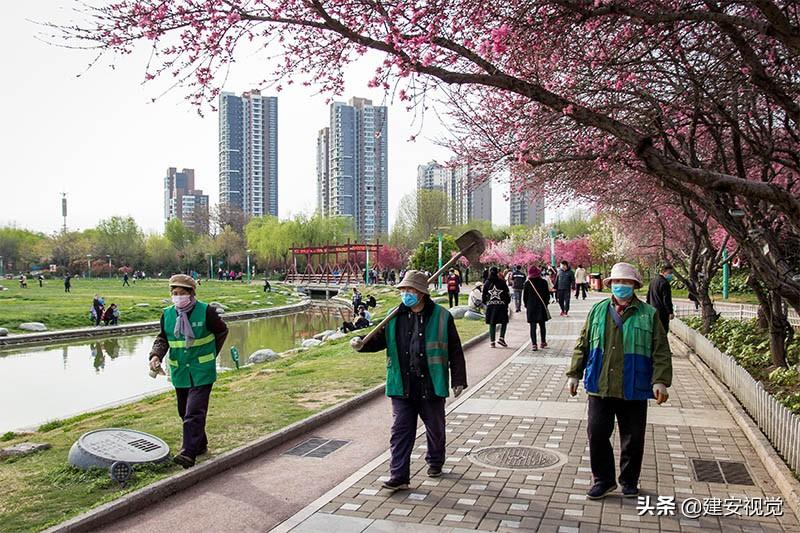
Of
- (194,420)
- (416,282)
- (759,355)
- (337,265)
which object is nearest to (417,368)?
(416,282)

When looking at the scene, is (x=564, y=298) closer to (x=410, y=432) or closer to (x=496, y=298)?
(x=496, y=298)

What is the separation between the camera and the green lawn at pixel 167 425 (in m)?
5.54

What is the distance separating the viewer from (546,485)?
5832 millimetres

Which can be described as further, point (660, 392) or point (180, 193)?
point (180, 193)

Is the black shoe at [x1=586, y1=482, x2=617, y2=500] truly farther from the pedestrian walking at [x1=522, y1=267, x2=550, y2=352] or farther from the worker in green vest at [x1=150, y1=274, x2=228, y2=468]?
the pedestrian walking at [x1=522, y1=267, x2=550, y2=352]

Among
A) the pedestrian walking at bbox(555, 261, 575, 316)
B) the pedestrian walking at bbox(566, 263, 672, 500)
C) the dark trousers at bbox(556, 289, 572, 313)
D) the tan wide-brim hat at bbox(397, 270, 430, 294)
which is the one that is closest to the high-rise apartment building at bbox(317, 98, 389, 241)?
the dark trousers at bbox(556, 289, 572, 313)

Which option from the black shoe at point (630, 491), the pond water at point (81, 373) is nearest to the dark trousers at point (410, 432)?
the black shoe at point (630, 491)

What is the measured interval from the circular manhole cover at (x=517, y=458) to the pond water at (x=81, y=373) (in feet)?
32.7

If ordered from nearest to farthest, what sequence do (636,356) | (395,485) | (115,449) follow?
(636,356), (395,485), (115,449)

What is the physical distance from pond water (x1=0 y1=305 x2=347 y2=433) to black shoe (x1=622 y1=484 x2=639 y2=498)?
11.6 m

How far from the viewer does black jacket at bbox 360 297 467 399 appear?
19.3ft

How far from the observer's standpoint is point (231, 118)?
124m

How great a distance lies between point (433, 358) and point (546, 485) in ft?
4.77

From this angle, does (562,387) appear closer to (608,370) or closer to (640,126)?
(640,126)
